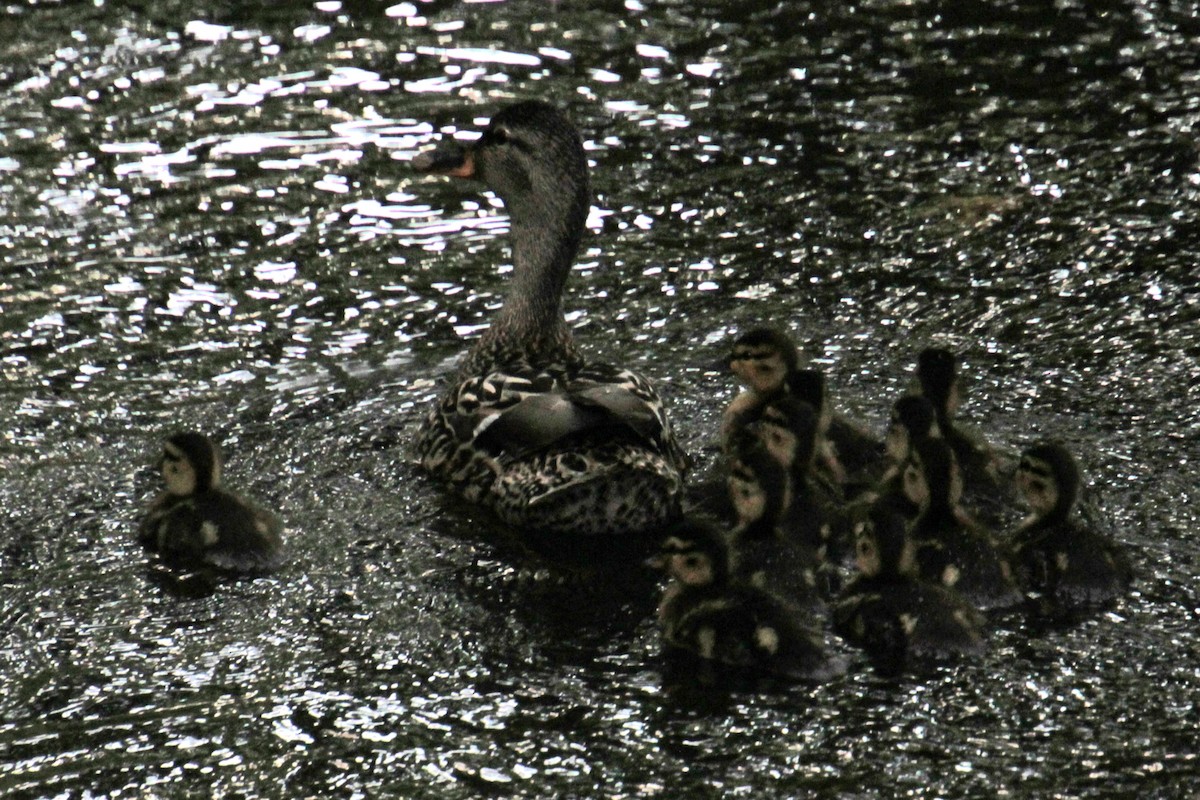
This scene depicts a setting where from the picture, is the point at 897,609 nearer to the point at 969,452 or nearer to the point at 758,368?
the point at 969,452

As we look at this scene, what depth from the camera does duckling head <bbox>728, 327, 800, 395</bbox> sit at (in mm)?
6320

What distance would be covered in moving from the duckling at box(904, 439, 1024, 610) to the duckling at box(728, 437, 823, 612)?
0.33m

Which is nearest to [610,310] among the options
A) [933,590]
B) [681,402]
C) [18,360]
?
[681,402]

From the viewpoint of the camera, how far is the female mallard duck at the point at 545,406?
5.80 m

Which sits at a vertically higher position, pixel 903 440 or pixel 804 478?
pixel 903 440

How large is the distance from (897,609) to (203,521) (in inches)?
80.1

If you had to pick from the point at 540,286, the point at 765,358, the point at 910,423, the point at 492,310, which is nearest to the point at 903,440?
the point at 910,423

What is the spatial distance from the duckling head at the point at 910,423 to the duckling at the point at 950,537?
77mm

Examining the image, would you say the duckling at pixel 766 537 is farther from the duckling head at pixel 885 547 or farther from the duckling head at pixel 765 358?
the duckling head at pixel 765 358

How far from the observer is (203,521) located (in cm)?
562

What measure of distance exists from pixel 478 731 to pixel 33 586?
1571mm

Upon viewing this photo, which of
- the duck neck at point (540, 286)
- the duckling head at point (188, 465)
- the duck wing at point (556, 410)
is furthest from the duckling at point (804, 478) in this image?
the duckling head at point (188, 465)

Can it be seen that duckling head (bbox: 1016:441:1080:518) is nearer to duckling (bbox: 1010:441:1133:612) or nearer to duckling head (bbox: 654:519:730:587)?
duckling (bbox: 1010:441:1133:612)

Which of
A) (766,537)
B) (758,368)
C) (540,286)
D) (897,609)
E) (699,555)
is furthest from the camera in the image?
(540,286)
